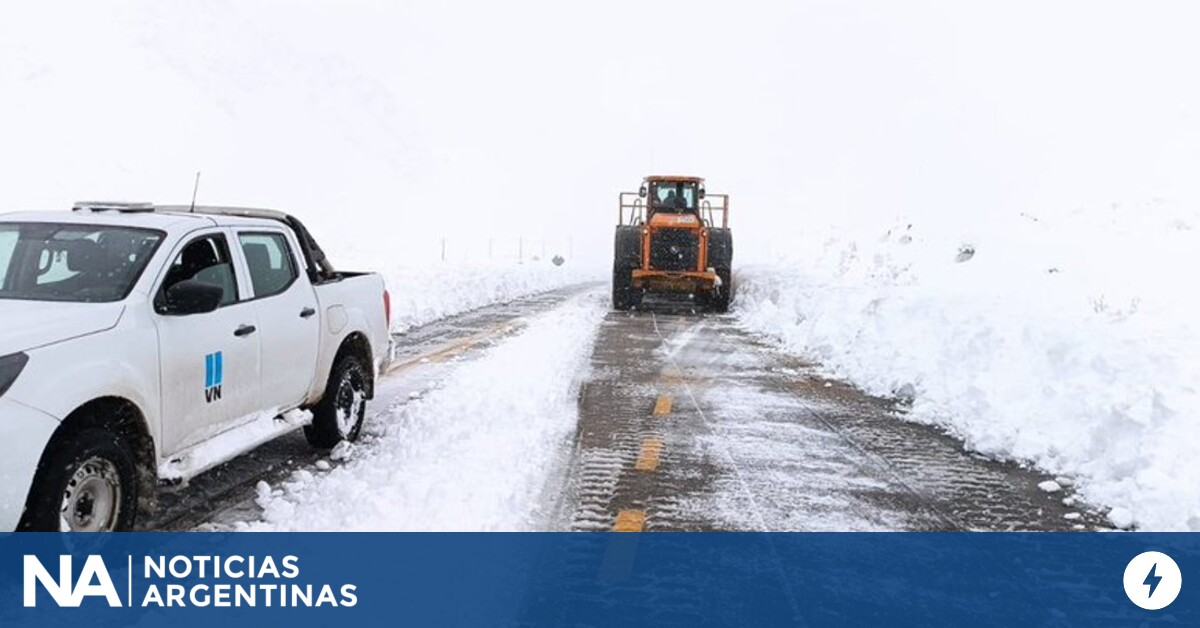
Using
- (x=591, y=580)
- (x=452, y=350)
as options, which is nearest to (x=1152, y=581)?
(x=591, y=580)

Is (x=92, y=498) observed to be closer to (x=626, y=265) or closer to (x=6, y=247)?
(x=6, y=247)

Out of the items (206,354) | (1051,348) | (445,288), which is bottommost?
(445,288)

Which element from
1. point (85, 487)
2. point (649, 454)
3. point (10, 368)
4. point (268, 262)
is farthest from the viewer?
point (649, 454)

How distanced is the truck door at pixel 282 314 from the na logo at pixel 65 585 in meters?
1.82

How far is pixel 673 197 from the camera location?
22.1m

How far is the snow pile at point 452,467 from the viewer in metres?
5.10

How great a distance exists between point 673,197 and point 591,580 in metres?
18.3

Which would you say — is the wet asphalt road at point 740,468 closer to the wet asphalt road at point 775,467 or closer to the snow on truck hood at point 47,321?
the wet asphalt road at point 775,467

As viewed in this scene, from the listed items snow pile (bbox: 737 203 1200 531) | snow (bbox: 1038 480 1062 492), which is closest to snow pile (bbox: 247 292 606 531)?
snow (bbox: 1038 480 1062 492)

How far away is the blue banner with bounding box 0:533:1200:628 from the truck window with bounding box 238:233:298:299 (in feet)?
5.96

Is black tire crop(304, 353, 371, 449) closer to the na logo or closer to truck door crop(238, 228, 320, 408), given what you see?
truck door crop(238, 228, 320, 408)

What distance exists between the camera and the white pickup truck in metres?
3.89

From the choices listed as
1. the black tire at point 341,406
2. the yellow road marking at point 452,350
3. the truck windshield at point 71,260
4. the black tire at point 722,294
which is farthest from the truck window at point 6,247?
the black tire at point 722,294

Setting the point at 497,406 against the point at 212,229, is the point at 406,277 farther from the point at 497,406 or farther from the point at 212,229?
the point at 212,229
